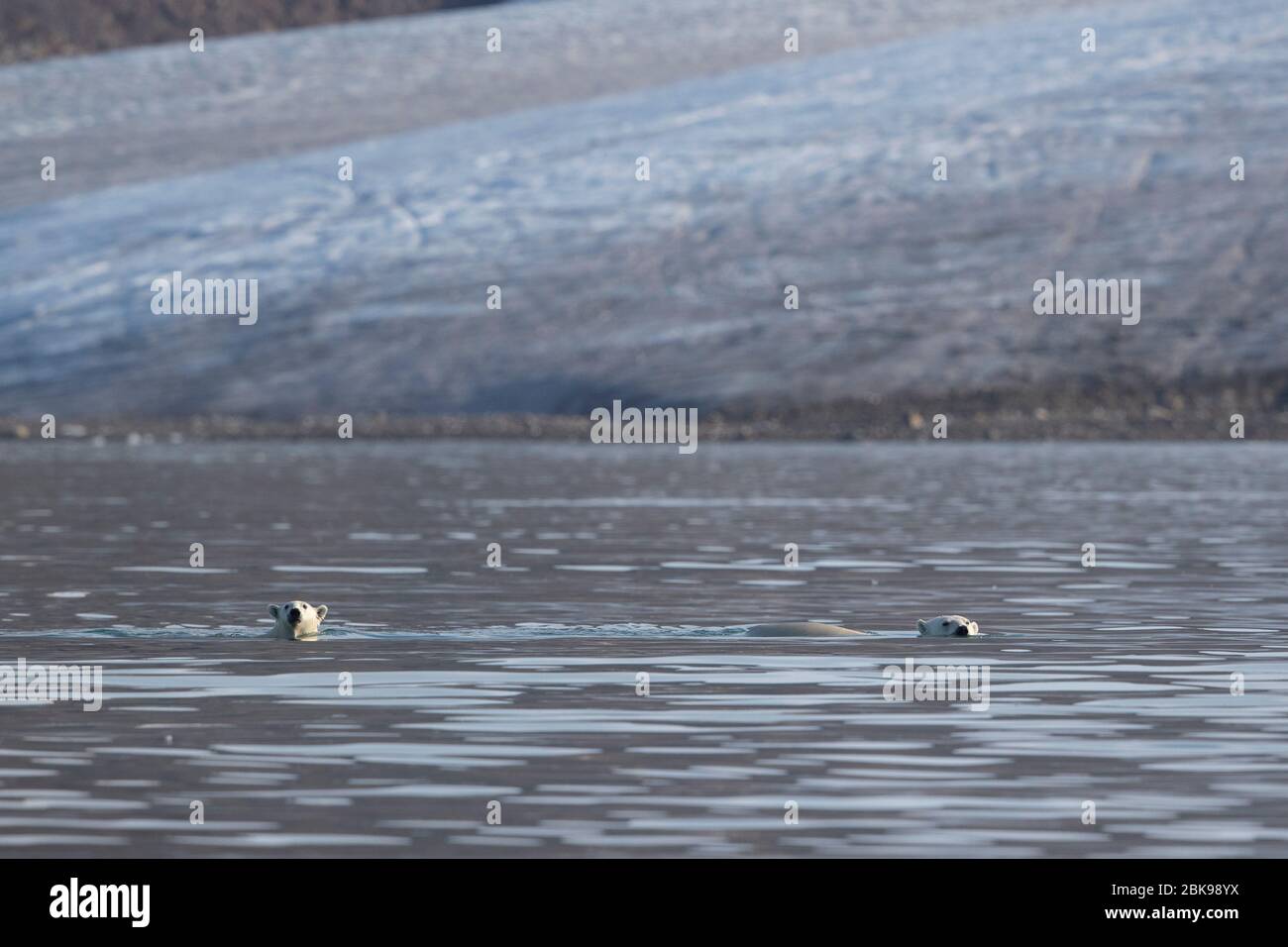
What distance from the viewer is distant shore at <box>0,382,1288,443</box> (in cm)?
4494

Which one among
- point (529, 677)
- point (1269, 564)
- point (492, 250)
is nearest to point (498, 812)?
point (529, 677)

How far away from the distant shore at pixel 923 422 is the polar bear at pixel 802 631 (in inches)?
1111

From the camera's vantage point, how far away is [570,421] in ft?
150

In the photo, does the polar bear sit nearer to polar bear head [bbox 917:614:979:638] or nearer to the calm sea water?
the calm sea water

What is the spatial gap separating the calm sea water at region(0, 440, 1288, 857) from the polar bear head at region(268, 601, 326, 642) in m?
0.18

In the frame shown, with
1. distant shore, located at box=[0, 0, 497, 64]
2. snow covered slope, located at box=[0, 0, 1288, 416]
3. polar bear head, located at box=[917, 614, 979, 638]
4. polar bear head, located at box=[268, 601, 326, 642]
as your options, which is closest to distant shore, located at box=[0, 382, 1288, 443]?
snow covered slope, located at box=[0, 0, 1288, 416]

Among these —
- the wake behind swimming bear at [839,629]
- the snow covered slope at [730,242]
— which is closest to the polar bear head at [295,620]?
the wake behind swimming bear at [839,629]

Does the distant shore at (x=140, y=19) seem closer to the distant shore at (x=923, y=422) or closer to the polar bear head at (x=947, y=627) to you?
the distant shore at (x=923, y=422)

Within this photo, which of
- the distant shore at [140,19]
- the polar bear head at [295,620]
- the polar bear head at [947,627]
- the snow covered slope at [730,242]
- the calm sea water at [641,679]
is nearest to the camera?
the calm sea water at [641,679]

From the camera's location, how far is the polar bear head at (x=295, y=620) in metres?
15.8

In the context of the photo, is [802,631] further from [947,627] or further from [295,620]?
[295,620]

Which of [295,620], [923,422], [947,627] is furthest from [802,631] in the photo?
[923,422]
